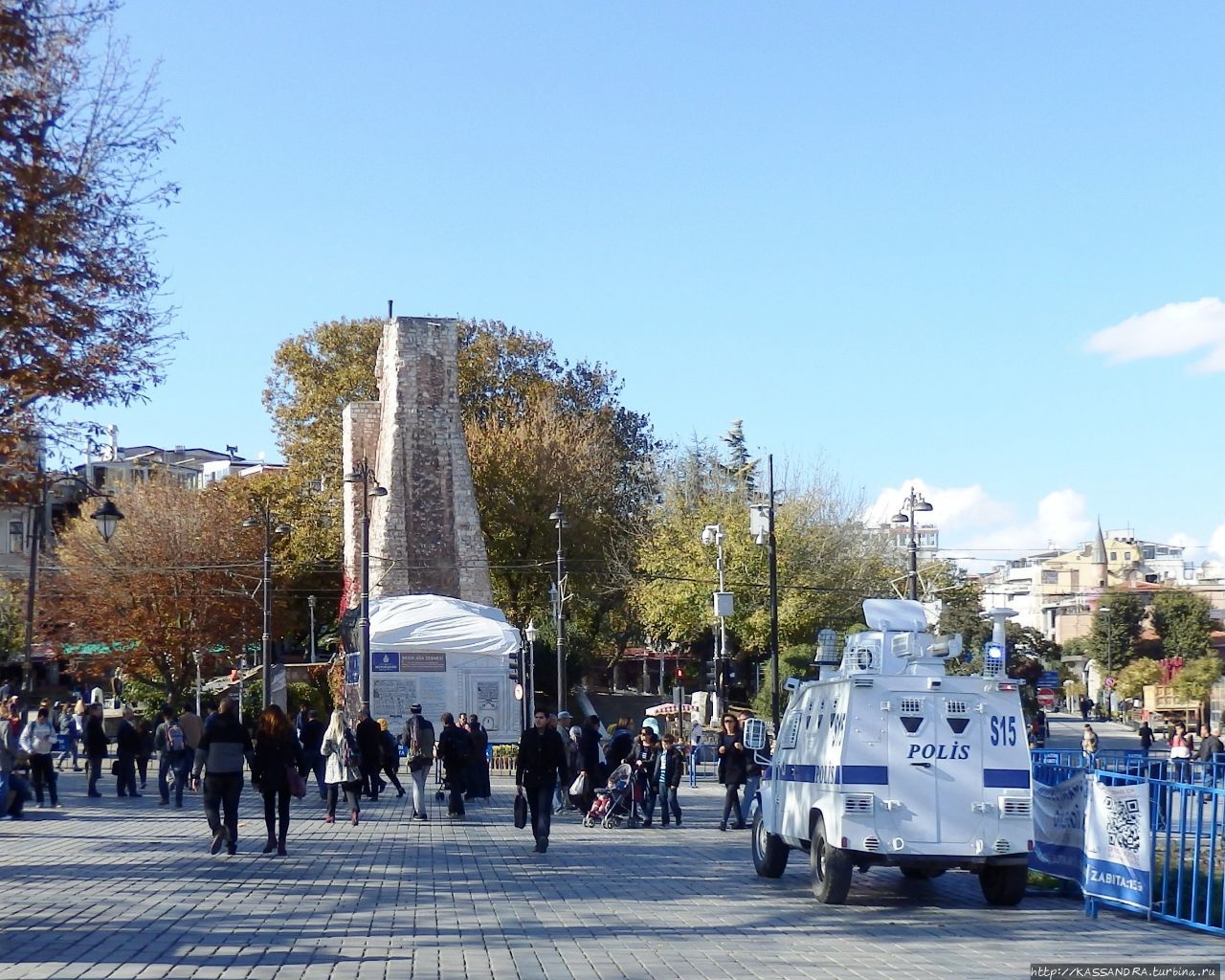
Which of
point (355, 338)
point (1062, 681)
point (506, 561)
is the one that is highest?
point (355, 338)

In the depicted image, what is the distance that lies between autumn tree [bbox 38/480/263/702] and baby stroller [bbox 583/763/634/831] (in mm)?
34613

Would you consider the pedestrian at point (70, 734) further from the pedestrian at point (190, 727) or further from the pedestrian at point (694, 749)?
the pedestrian at point (694, 749)

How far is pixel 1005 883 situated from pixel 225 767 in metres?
8.35

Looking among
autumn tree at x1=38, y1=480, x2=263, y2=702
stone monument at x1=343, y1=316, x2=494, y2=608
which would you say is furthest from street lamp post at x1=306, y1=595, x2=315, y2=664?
stone monument at x1=343, y1=316, x2=494, y2=608

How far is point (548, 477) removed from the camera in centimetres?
5953

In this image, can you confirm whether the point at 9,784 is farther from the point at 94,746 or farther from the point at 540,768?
the point at 540,768

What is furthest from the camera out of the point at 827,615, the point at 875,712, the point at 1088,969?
the point at 827,615

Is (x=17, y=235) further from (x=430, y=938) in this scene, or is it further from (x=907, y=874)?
(x=907, y=874)

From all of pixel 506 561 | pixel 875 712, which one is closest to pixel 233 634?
pixel 506 561

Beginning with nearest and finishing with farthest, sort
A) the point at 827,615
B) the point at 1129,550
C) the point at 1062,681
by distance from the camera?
1. the point at 827,615
2. the point at 1062,681
3. the point at 1129,550

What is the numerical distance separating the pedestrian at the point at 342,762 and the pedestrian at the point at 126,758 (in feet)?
27.4

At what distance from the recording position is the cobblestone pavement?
9562 mm

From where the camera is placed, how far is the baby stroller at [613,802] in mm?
23531

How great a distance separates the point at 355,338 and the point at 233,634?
42.4 ft
